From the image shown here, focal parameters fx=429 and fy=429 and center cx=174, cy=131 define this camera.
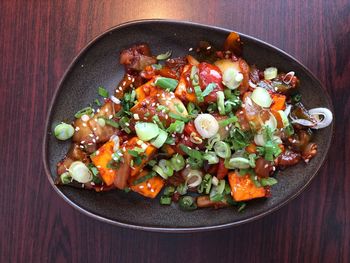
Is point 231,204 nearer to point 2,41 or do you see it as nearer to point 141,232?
point 141,232

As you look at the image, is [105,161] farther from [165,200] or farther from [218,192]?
[218,192]

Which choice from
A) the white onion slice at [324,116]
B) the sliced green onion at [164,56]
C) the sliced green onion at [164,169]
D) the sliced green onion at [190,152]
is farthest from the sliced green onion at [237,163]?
the sliced green onion at [164,56]

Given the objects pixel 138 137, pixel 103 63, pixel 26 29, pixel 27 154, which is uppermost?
pixel 26 29

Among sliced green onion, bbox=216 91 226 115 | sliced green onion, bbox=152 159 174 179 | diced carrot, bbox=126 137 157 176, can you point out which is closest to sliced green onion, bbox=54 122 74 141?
diced carrot, bbox=126 137 157 176

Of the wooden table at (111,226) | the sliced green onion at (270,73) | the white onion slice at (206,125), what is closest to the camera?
the white onion slice at (206,125)

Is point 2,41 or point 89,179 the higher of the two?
point 2,41

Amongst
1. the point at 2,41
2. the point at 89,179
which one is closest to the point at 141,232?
the point at 89,179

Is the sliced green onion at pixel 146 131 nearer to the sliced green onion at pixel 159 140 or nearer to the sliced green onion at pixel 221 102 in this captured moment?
the sliced green onion at pixel 159 140
